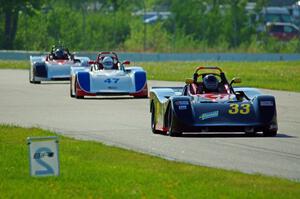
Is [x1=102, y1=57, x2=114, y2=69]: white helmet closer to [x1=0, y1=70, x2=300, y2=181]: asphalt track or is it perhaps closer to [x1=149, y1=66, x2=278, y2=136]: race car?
[x1=0, y1=70, x2=300, y2=181]: asphalt track

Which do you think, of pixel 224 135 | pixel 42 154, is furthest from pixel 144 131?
pixel 42 154

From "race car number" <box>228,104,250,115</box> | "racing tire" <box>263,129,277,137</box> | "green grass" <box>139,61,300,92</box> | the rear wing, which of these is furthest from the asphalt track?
"green grass" <box>139,61,300,92</box>

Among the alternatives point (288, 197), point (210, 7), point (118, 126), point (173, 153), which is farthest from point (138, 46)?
point (288, 197)

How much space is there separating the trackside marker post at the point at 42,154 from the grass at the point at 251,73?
919 inches

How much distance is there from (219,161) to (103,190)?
11.8 ft

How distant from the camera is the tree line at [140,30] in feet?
252

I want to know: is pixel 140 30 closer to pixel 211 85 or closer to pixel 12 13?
pixel 12 13

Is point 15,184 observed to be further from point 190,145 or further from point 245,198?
point 190,145

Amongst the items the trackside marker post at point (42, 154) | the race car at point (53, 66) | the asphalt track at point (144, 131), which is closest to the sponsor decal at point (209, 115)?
the asphalt track at point (144, 131)

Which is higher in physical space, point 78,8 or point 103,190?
point 103,190

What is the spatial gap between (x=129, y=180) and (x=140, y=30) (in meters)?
68.9

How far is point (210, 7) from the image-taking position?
92188 millimetres

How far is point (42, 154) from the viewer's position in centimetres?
1342

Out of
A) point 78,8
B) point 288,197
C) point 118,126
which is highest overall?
point 288,197
